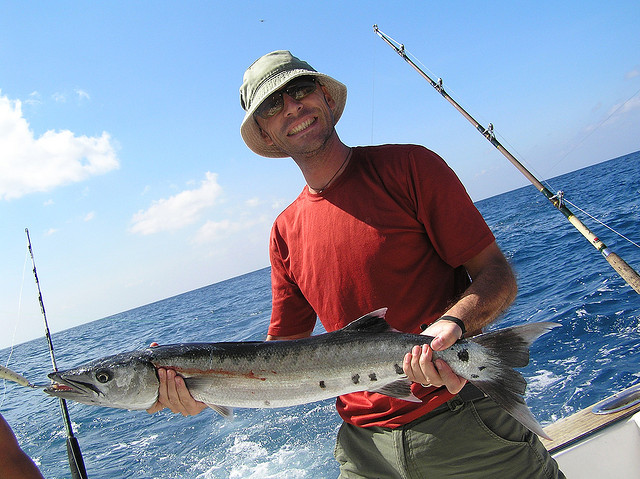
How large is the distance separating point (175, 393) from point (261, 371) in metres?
0.54

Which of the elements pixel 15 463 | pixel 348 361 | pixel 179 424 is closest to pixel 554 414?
pixel 348 361

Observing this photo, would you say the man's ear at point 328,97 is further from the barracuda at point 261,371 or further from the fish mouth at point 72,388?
the fish mouth at point 72,388

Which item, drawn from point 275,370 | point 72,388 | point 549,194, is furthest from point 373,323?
point 549,194

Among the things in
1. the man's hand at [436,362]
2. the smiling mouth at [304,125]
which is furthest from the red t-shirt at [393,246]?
the smiling mouth at [304,125]

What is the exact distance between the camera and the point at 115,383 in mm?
2836

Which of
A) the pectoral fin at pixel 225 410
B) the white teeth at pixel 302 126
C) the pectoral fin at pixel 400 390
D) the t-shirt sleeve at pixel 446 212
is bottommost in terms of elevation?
the pectoral fin at pixel 400 390

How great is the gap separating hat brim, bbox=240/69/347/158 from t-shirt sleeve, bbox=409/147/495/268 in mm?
1015

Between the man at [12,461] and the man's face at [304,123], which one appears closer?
the man at [12,461]

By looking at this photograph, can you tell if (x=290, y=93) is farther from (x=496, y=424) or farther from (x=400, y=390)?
(x=496, y=424)

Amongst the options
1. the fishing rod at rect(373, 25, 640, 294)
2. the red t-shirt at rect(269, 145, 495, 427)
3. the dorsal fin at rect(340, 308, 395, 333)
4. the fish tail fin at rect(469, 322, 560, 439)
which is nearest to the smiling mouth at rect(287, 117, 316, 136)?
the red t-shirt at rect(269, 145, 495, 427)

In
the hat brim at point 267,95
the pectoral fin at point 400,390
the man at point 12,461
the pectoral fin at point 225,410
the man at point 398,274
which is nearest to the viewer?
the man at point 12,461

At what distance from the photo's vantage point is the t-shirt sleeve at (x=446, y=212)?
2.70m

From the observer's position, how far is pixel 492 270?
8.70 feet

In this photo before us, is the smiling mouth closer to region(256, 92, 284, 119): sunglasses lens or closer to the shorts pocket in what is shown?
region(256, 92, 284, 119): sunglasses lens
